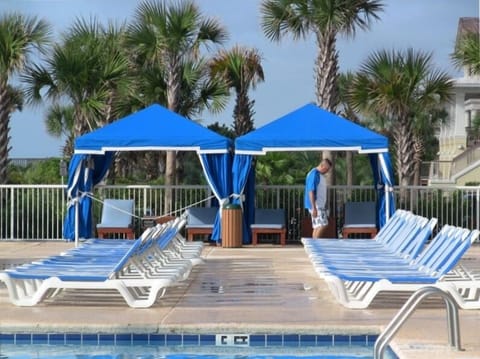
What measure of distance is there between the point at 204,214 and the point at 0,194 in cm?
444

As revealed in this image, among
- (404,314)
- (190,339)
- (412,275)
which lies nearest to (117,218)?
(412,275)

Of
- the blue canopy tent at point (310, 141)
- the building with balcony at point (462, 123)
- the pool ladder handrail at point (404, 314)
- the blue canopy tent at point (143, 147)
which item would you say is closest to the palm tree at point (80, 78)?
the blue canopy tent at point (143, 147)

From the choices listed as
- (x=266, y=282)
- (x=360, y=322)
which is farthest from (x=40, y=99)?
(x=360, y=322)

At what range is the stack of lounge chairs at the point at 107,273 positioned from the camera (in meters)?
9.46

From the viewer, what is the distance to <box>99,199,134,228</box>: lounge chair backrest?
1848cm

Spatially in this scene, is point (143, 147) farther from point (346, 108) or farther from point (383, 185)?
point (346, 108)

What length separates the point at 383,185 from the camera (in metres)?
18.2

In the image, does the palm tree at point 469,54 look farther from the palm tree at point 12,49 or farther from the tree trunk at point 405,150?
the palm tree at point 12,49

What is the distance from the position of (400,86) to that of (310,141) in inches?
200

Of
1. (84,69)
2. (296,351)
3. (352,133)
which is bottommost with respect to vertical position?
(296,351)

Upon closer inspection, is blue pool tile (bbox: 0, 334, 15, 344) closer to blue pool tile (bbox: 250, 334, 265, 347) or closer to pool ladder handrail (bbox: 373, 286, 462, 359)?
blue pool tile (bbox: 250, 334, 265, 347)

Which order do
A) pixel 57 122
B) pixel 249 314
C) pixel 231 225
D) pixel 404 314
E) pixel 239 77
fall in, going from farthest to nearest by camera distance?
1. pixel 57 122
2. pixel 239 77
3. pixel 231 225
4. pixel 249 314
5. pixel 404 314

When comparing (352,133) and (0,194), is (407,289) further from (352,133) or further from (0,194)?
(0,194)

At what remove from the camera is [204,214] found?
18625mm
